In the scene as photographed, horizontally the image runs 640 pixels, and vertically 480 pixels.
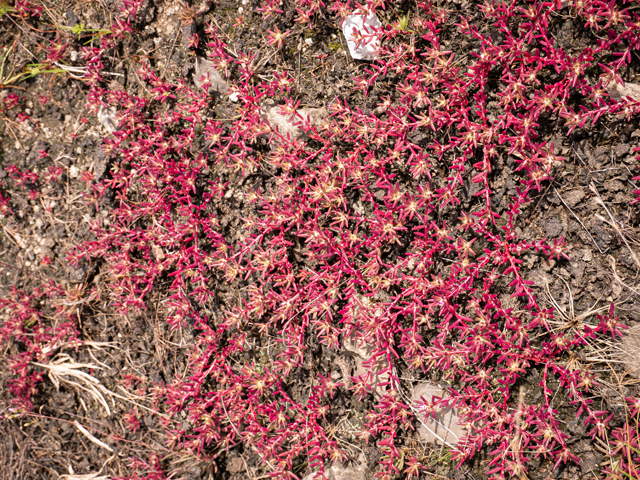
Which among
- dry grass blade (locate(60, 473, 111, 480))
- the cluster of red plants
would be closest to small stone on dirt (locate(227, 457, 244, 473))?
the cluster of red plants

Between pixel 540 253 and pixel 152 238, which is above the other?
pixel 540 253

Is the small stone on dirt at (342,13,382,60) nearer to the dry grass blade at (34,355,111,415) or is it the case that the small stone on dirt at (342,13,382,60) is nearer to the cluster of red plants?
the cluster of red plants

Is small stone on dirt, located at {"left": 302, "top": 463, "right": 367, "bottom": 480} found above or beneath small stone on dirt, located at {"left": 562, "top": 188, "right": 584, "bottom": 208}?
beneath

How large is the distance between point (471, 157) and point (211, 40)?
9.30 feet

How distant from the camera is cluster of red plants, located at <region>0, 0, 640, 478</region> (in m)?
3.13

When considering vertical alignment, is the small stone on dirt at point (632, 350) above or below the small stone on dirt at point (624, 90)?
below

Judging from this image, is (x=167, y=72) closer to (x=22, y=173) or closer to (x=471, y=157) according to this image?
(x=22, y=173)

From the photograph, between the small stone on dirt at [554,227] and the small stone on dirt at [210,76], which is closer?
the small stone on dirt at [554,227]

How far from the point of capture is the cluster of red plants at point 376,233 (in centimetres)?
313

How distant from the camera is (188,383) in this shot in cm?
385

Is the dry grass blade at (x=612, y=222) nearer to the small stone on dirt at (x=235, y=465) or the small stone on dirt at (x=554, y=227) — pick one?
the small stone on dirt at (x=554, y=227)

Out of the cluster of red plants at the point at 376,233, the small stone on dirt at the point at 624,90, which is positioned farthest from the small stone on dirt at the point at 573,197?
the small stone on dirt at the point at 624,90

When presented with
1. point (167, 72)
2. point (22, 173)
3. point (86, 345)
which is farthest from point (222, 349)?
point (22, 173)

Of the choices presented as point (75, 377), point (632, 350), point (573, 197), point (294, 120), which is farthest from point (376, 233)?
point (75, 377)
